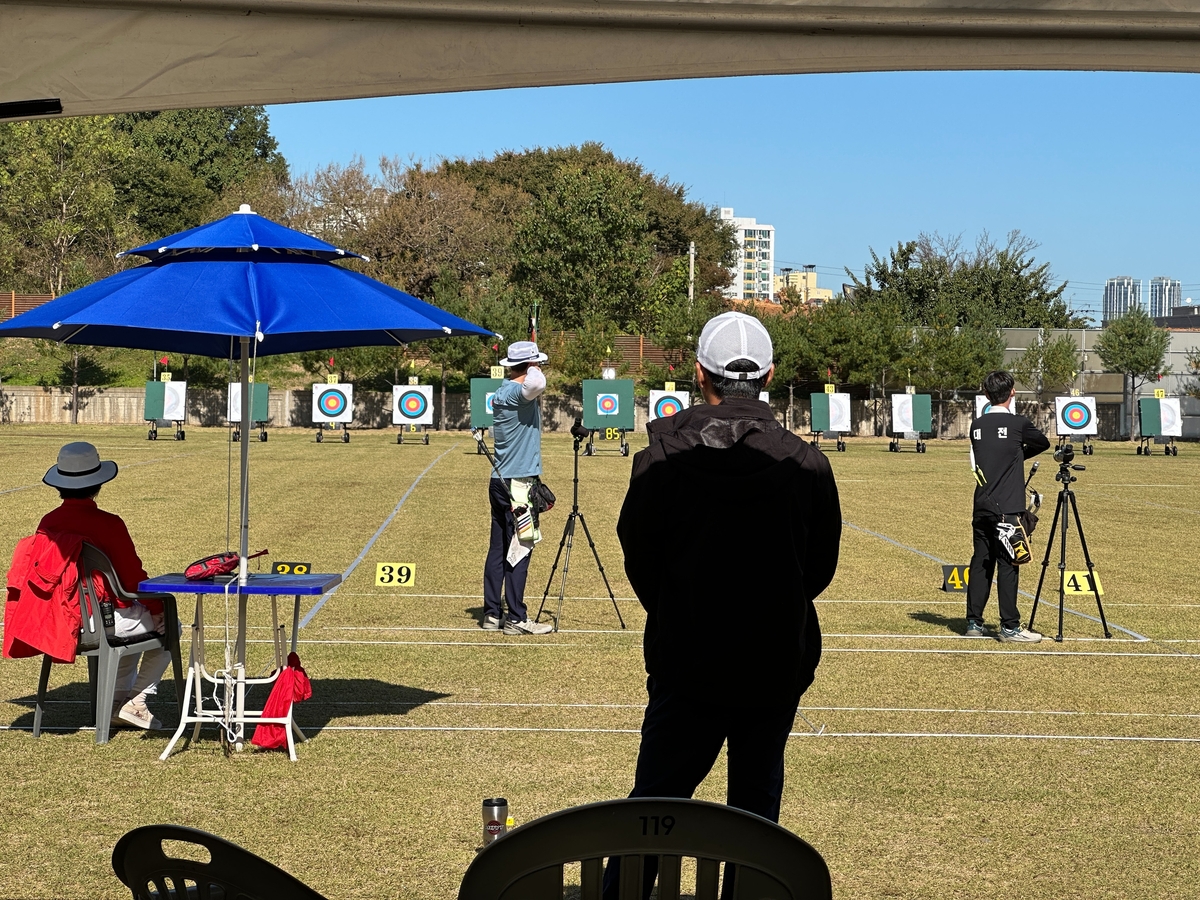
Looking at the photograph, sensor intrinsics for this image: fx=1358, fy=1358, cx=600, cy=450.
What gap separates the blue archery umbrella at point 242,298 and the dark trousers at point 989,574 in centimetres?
463

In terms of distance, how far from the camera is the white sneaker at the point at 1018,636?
943 cm

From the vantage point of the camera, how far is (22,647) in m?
6.41

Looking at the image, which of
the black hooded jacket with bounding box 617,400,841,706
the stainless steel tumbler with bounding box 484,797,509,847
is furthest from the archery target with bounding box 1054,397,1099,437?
the stainless steel tumbler with bounding box 484,797,509,847

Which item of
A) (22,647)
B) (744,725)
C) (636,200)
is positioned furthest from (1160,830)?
(636,200)

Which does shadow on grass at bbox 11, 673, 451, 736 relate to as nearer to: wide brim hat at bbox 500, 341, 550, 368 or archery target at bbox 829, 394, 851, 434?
wide brim hat at bbox 500, 341, 550, 368

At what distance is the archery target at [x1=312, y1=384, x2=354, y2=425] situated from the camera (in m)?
39.2

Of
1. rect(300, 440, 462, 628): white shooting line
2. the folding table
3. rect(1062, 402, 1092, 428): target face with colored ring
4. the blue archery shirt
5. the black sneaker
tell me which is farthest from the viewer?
rect(1062, 402, 1092, 428): target face with colored ring

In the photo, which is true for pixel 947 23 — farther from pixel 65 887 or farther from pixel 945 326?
pixel 945 326

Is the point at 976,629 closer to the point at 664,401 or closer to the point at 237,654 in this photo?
the point at 237,654

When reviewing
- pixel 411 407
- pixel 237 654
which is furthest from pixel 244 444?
pixel 411 407

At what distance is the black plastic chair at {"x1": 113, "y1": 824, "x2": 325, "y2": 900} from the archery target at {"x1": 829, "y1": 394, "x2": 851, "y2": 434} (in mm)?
40050

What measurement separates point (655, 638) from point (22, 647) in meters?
4.17

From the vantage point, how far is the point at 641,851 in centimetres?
204

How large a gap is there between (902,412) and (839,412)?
2.17 metres
